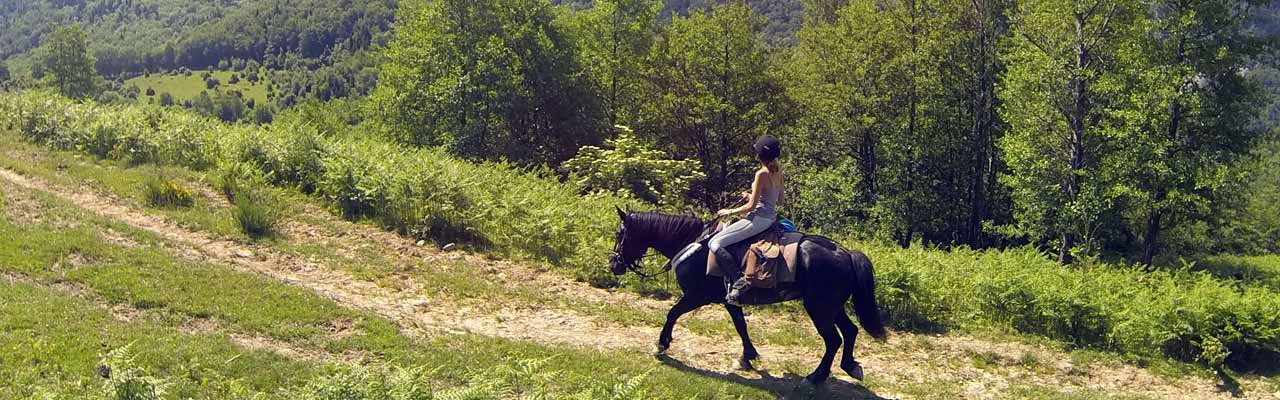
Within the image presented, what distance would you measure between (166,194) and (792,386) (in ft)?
40.1

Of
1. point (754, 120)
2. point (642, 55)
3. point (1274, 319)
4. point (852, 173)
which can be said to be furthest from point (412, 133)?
point (1274, 319)

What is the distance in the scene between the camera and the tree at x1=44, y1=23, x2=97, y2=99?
5247cm

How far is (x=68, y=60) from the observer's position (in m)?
53.4

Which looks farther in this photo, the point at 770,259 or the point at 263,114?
the point at 263,114

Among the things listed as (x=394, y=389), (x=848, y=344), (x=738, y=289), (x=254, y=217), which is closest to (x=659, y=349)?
(x=738, y=289)

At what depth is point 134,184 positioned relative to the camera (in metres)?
15.1

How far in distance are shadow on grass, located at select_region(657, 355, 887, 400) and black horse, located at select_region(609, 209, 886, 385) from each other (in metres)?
0.15

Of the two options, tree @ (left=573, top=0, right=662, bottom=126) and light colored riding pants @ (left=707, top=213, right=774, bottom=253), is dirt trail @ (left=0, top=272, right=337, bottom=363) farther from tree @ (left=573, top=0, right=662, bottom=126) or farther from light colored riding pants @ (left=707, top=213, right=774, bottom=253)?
tree @ (left=573, top=0, right=662, bottom=126)

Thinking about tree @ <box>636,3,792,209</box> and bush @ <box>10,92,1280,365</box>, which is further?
tree @ <box>636,3,792,209</box>

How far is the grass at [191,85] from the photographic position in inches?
6476

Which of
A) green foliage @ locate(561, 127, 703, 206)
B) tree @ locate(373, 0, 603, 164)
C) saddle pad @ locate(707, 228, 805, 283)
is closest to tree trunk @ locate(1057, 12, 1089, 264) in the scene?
green foliage @ locate(561, 127, 703, 206)

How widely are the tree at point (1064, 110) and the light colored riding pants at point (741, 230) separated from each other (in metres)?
17.6

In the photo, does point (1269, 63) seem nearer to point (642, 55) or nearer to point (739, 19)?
point (739, 19)

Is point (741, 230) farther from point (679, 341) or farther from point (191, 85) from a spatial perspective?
point (191, 85)
